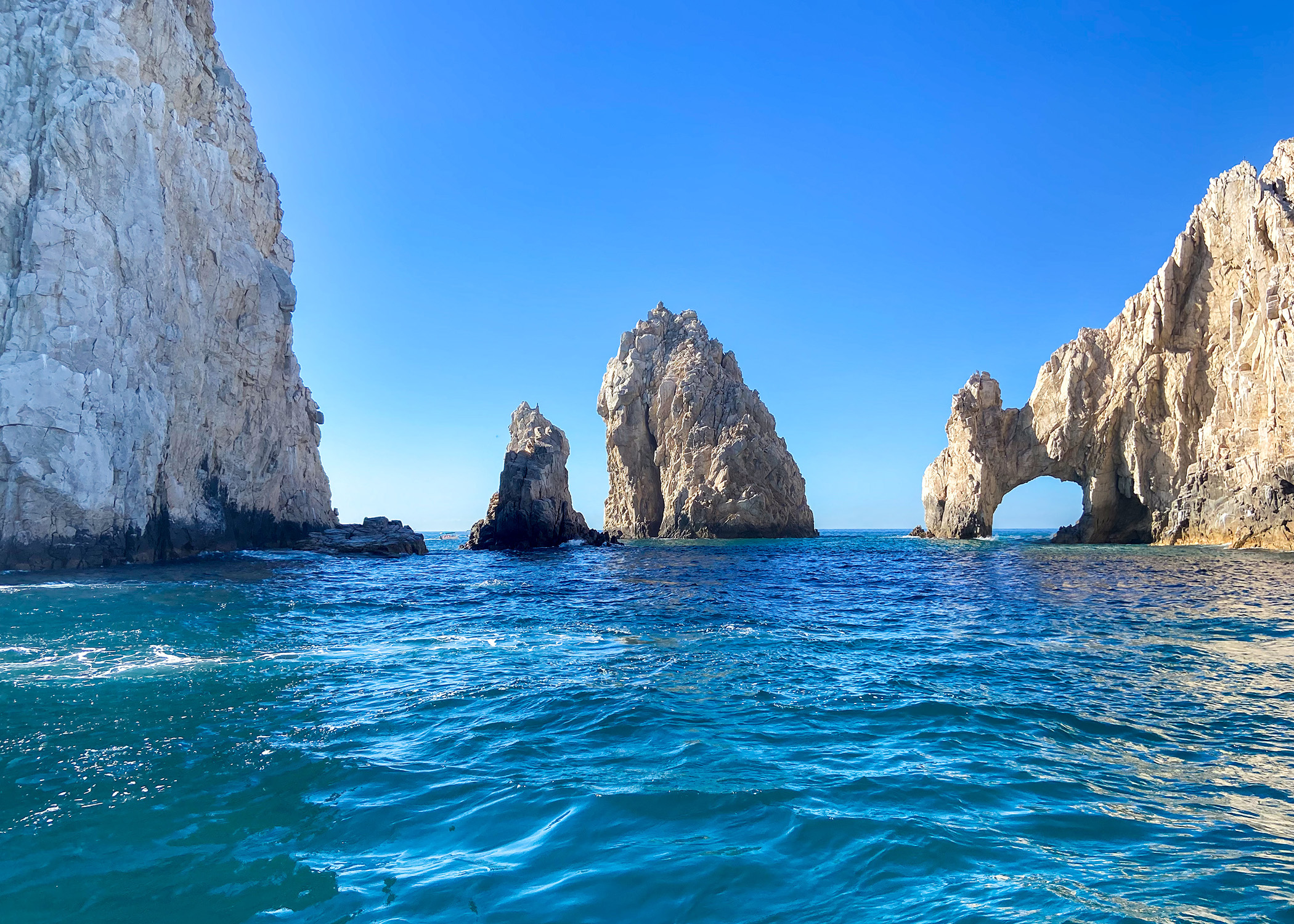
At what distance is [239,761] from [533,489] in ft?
166

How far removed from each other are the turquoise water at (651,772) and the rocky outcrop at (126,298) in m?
18.6

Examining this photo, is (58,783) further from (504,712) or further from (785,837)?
(785,837)

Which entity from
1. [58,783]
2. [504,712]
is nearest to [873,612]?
[504,712]

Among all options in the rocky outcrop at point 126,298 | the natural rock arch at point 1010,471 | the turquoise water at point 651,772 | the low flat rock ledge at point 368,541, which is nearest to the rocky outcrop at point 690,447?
the natural rock arch at point 1010,471

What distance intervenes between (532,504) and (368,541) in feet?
44.3

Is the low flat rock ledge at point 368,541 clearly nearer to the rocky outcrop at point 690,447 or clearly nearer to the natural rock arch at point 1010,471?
the rocky outcrop at point 690,447

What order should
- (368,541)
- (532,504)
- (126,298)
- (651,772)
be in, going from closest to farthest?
(651,772) → (126,298) → (368,541) → (532,504)

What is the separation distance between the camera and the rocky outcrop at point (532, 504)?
5700 cm

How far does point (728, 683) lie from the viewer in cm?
980

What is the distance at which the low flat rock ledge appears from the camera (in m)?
46.0

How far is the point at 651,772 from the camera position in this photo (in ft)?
20.5

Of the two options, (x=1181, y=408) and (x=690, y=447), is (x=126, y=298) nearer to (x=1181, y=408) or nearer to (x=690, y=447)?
(x=690, y=447)

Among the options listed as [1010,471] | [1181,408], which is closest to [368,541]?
[1010,471]

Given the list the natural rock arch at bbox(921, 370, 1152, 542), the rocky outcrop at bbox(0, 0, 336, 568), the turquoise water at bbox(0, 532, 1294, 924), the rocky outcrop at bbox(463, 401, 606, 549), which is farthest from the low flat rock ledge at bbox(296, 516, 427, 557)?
the natural rock arch at bbox(921, 370, 1152, 542)
